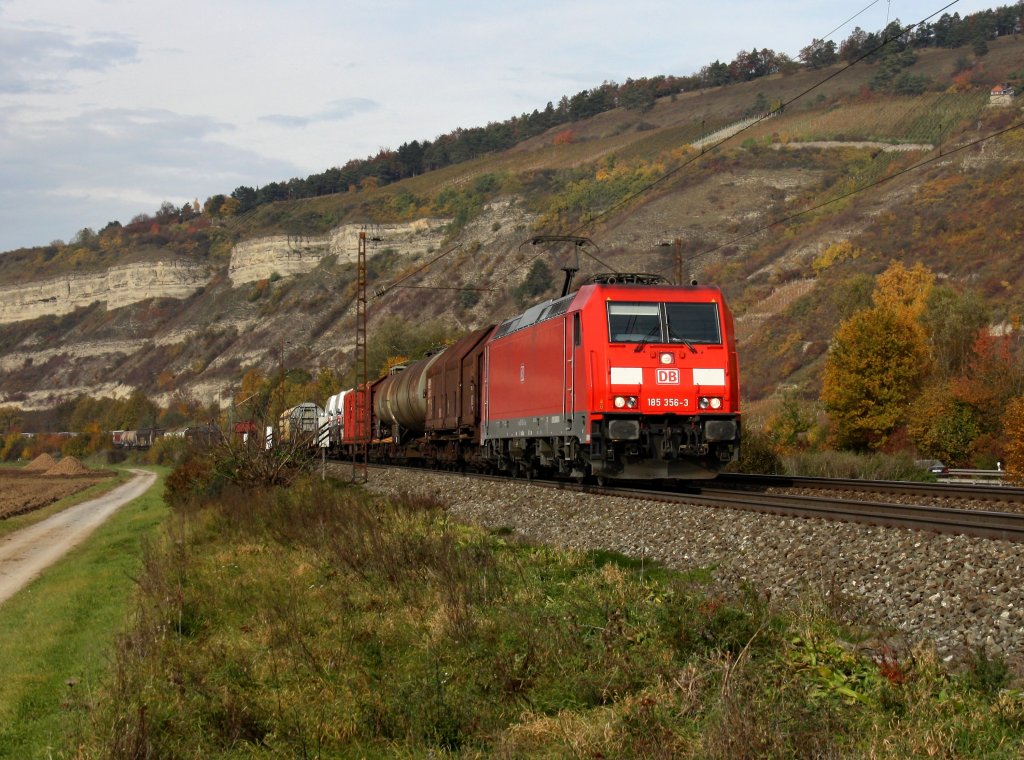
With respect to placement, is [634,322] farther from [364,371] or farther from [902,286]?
[902,286]

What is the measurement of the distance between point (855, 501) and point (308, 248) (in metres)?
177

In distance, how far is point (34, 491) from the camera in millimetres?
62625

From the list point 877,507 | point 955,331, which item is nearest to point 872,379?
point 955,331

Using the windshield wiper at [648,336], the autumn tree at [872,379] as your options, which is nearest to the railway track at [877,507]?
the windshield wiper at [648,336]

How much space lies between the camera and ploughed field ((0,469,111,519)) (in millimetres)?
49284

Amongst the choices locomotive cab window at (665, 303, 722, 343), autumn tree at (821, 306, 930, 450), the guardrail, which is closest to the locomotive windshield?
locomotive cab window at (665, 303, 722, 343)

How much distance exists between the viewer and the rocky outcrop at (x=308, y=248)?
174250mm

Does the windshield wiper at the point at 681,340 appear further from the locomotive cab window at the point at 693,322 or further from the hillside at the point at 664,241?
the hillside at the point at 664,241

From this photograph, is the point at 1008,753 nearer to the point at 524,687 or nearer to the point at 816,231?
the point at 524,687

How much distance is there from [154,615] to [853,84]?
571 ft

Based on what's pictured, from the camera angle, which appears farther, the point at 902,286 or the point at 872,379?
the point at 902,286

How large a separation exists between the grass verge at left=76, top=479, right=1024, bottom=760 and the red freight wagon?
20.2ft

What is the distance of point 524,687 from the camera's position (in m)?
8.10

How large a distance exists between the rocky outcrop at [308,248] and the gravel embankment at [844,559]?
520ft
